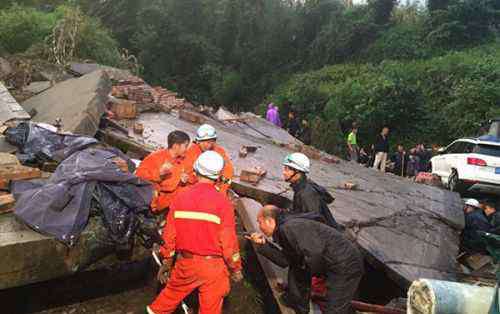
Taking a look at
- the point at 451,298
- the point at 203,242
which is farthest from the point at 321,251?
the point at 451,298

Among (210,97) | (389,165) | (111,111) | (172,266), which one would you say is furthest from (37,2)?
(172,266)

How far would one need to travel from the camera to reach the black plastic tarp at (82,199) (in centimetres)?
391

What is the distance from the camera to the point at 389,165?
14.6 metres

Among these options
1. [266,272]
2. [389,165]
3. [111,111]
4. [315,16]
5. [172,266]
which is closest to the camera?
[172,266]

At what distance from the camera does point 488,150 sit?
988cm

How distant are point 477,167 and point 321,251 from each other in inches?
306

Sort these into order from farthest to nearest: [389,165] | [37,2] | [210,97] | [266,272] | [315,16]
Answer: [315,16] < [210,97] < [37,2] < [389,165] < [266,272]

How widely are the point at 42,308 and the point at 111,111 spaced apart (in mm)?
5526

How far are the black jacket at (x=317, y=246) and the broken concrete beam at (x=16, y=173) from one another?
2724 millimetres

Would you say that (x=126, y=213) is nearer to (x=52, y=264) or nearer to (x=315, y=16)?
(x=52, y=264)

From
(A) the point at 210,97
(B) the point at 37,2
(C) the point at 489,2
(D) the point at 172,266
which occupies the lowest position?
(A) the point at 210,97

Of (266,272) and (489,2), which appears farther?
(489,2)

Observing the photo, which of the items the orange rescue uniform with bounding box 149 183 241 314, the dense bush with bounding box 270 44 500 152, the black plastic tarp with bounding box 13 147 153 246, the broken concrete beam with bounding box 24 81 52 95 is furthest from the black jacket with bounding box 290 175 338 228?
the dense bush with bounding box 270 44 500 152

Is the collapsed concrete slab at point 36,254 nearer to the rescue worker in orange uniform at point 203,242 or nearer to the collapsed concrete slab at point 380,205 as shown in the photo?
the rescue worker in orange uniform at point 203,242
